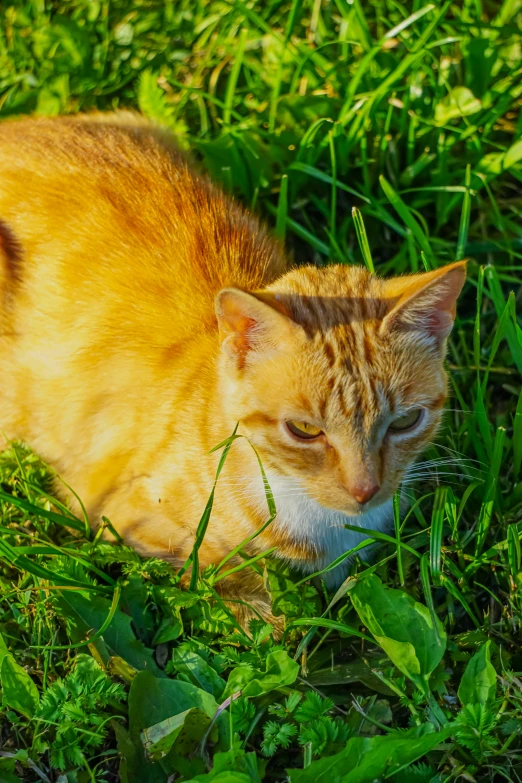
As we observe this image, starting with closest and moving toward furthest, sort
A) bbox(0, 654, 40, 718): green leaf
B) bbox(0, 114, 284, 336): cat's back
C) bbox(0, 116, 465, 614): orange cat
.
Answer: bbox(0, 116, 465, 614): orange cat, bbox(0, 654, 40, 718): green leaf, bbox(0, 114, 284, 336): cat's back

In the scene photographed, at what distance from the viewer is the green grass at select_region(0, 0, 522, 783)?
251 centimetres

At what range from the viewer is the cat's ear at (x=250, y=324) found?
2.28 m

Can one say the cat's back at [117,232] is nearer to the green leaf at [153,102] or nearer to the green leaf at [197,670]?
the green leaf at [153,102]

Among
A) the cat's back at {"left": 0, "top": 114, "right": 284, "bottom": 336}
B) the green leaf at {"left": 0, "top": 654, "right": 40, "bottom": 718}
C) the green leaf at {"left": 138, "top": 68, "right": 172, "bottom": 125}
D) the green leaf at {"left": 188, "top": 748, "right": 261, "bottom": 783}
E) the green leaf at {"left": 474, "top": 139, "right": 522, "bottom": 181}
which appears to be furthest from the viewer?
the green leaf at {"left": 138, "top": 68, "right": 172, "bottom": 125}

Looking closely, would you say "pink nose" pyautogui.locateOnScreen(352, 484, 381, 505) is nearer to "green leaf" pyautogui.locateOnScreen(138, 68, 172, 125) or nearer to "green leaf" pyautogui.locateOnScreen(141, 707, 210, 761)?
"green leaf" pyautogui.locateOnScreen(141, 707, 210, 761)

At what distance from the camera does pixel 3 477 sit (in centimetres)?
323

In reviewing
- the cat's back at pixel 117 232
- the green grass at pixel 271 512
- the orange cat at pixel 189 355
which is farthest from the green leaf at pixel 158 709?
the cat's back at pixel 117 232

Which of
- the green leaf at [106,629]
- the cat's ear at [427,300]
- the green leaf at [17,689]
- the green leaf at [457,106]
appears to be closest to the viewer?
the cat's ear at [427,300]

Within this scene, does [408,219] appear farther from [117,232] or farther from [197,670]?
[197,670]

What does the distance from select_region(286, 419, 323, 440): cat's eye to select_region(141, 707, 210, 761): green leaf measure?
89cm

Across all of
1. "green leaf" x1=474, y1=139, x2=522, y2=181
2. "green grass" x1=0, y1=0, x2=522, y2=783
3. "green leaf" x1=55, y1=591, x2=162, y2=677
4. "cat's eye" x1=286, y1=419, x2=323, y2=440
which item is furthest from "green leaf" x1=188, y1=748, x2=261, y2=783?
"green leaf" x1=474, y1=139, x2=522, y2=181

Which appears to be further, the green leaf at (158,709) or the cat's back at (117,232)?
the cat's back at (117,232)

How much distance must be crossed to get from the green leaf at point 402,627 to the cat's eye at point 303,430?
55cm

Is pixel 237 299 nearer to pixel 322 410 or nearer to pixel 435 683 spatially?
pixel 322 410
